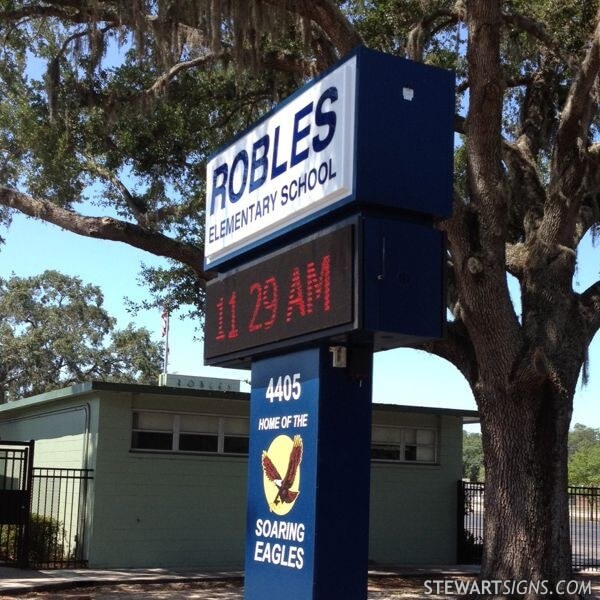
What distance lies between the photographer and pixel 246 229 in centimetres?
809

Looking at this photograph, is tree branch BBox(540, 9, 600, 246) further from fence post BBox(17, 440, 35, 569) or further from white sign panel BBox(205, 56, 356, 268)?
fence post BBox(17, 440, 35, 569)

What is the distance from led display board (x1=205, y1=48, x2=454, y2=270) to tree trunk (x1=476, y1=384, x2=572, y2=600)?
6.23 meters

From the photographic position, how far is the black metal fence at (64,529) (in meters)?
17.0

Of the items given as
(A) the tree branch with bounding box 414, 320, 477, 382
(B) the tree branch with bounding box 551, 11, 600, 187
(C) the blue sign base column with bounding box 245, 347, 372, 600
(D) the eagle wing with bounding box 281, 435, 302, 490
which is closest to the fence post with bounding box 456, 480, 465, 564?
(A) the tree branch with bounding box 414, 320, 477, 382

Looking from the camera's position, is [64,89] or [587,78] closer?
[587,78]

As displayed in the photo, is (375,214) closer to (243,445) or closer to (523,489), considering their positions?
(523,489)

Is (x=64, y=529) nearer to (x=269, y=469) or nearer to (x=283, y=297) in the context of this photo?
(x=269, y=469)

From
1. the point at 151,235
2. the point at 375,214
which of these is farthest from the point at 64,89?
the point at 375,214

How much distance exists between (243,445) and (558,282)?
8410mm

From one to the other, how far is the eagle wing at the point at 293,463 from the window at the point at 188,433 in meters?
11.3

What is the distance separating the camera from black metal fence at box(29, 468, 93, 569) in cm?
1703

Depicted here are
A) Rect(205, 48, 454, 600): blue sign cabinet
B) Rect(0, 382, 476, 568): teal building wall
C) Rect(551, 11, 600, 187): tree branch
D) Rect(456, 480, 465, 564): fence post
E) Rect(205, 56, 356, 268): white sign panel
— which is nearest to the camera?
Rect(205, 48, 454, 600): blue sign cabinet

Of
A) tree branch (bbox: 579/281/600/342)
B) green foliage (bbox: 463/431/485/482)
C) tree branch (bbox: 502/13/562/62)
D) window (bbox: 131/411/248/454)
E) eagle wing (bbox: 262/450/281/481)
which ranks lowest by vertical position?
green foliage (bbox: 463/431/485/482)

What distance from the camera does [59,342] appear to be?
55500mm
